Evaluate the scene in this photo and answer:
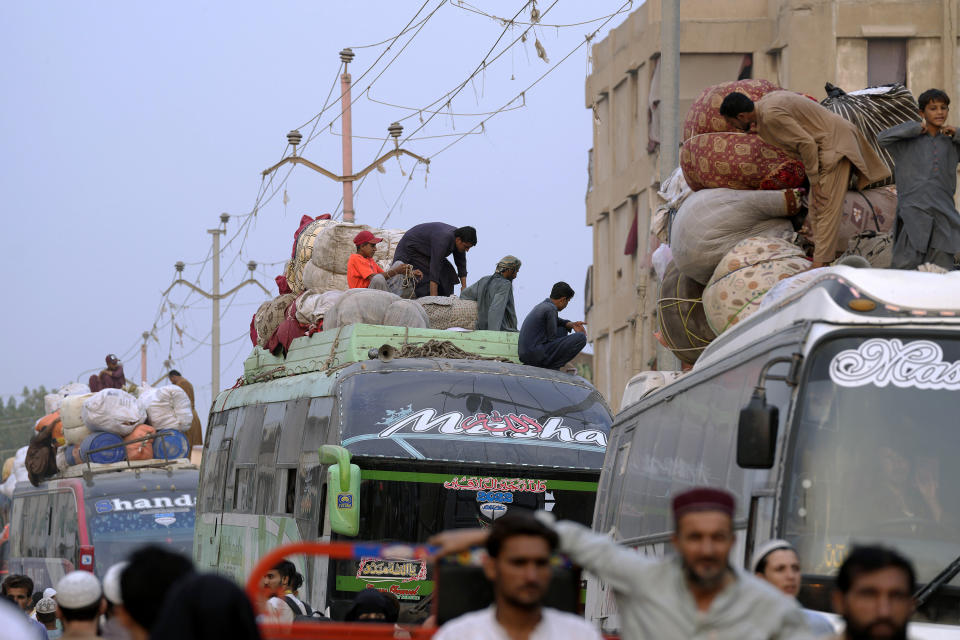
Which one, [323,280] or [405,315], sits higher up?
[323,280]

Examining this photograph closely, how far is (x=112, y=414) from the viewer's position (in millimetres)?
28500

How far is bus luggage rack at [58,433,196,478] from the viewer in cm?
2586

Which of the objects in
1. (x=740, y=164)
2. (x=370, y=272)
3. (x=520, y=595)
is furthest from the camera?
(x=370, y=272)

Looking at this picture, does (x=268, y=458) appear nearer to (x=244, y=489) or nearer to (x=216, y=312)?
(x=244, y=489)

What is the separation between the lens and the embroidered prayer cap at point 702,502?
4.72 meters

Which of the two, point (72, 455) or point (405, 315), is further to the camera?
point (72, 455)

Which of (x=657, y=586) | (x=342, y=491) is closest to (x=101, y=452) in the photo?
(x=342, y=491)

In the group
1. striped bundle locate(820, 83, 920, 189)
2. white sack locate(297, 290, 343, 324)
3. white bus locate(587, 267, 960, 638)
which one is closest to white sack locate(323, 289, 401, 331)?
white sack locate(297, 290, 343, 324)

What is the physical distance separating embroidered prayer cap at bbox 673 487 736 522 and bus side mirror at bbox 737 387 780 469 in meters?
2.16

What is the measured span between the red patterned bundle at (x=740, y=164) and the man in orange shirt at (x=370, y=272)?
6.69 meters

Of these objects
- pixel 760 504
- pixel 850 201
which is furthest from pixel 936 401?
pixel 850 201

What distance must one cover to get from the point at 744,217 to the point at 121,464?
58.0ft

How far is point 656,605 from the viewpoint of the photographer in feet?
16.0

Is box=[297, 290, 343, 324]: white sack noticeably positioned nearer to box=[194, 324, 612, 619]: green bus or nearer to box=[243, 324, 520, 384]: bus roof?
box=[243, 324, 520, 384]: bus roof
